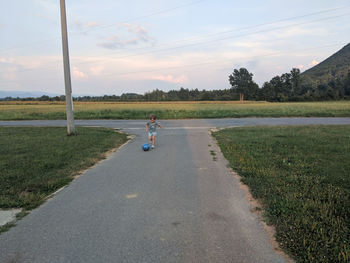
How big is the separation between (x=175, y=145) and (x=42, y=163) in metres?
4.68

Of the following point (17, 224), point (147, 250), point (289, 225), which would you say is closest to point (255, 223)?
point (289, 225)

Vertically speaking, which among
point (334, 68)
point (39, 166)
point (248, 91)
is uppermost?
point (334, 68)

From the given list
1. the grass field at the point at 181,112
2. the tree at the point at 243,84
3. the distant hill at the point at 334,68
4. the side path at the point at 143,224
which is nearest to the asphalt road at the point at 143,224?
the side path at the point at 143,224

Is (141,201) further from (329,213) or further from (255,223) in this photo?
(329,213)

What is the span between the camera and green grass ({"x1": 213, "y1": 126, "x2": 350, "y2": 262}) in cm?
258

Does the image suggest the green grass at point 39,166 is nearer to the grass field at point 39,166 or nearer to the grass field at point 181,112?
the grass field at point 39,166

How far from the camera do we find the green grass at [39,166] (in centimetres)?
416

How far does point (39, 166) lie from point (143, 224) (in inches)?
166

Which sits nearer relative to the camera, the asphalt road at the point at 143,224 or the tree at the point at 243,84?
the asphalt road at the point at 143,224

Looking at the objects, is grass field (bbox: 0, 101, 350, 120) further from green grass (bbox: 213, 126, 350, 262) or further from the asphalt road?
the asphalt road

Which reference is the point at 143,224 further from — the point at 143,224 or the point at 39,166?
the point at 39,166

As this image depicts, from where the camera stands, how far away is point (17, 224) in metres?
3.15

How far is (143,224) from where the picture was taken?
311 cm

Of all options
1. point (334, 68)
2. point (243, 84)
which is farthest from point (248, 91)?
point (334, 68)
